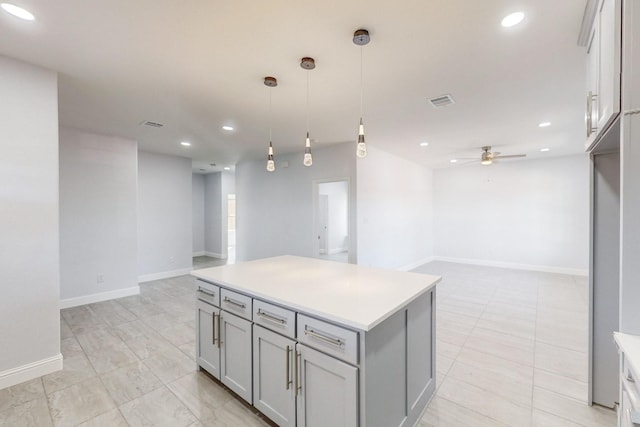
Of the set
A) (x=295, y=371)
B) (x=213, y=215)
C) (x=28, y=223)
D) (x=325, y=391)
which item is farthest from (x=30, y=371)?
(x=213, y=215)

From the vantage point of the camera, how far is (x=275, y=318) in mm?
1790

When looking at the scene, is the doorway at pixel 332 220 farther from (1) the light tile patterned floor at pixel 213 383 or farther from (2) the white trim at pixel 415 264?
(1) the light tile patterned floor at pixel 213 383

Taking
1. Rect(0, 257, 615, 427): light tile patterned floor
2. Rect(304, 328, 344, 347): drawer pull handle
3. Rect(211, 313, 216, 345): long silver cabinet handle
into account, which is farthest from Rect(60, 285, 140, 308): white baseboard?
Rect(304, 328, 344, 347): drawer pull handle

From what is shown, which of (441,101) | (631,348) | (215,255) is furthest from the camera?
(215,255)

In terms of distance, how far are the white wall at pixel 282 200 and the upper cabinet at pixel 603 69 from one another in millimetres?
3537

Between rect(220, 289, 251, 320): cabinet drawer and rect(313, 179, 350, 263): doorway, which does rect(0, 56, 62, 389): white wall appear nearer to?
rect(220, 289, 251, 320): cabinet drawer

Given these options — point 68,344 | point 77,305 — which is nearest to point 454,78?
point 68,344

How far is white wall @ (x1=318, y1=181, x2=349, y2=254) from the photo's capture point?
1002cm

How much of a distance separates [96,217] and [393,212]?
5.64 m

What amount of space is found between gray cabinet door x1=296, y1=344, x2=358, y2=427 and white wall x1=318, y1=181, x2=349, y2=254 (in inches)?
326

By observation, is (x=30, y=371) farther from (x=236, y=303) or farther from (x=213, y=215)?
(x=213, y=215)

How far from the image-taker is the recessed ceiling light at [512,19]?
1.78 m

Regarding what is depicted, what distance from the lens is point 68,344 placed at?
10.0ft

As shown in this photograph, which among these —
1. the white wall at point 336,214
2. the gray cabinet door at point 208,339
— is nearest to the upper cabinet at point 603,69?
the gray cabinet door at point 208,339
